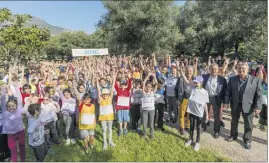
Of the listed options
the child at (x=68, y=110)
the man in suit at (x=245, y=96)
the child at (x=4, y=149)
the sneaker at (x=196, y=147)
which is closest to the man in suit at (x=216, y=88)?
the man in suit at (x=245, y=96)

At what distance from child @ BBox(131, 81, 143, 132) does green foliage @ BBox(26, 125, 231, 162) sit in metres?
0.64

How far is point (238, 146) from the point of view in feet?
20.8

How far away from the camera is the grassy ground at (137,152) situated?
5.88 meters

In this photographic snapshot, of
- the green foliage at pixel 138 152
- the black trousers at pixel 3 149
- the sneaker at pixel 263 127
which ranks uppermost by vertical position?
the black trousers at pixel 3 149

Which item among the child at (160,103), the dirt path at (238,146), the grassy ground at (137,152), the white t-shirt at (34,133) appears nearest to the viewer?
the white t-shirt at (34,133)

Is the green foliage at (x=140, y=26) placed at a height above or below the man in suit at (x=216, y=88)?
above

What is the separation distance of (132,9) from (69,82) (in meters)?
15.5

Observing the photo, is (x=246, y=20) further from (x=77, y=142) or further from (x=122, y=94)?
(x=77, y=142)

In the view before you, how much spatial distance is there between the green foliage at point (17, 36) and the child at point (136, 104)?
22.5 meters

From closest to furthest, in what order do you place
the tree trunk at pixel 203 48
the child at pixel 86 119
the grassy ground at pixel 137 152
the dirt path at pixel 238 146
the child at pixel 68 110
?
the dirt path at pixel 238 146 < the grassy ground at pixel 137 152 < the child at pixel 86 119 < the child at pixel 68 110 < the tree trunk at pixel 203 48

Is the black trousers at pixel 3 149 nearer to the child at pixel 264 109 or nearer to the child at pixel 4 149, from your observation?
the child at pixel 4 149

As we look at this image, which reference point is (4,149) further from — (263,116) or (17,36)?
(17,36)

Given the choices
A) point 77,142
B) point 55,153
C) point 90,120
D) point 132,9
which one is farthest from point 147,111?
point 132,9

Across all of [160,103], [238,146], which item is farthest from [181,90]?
[238,146]
